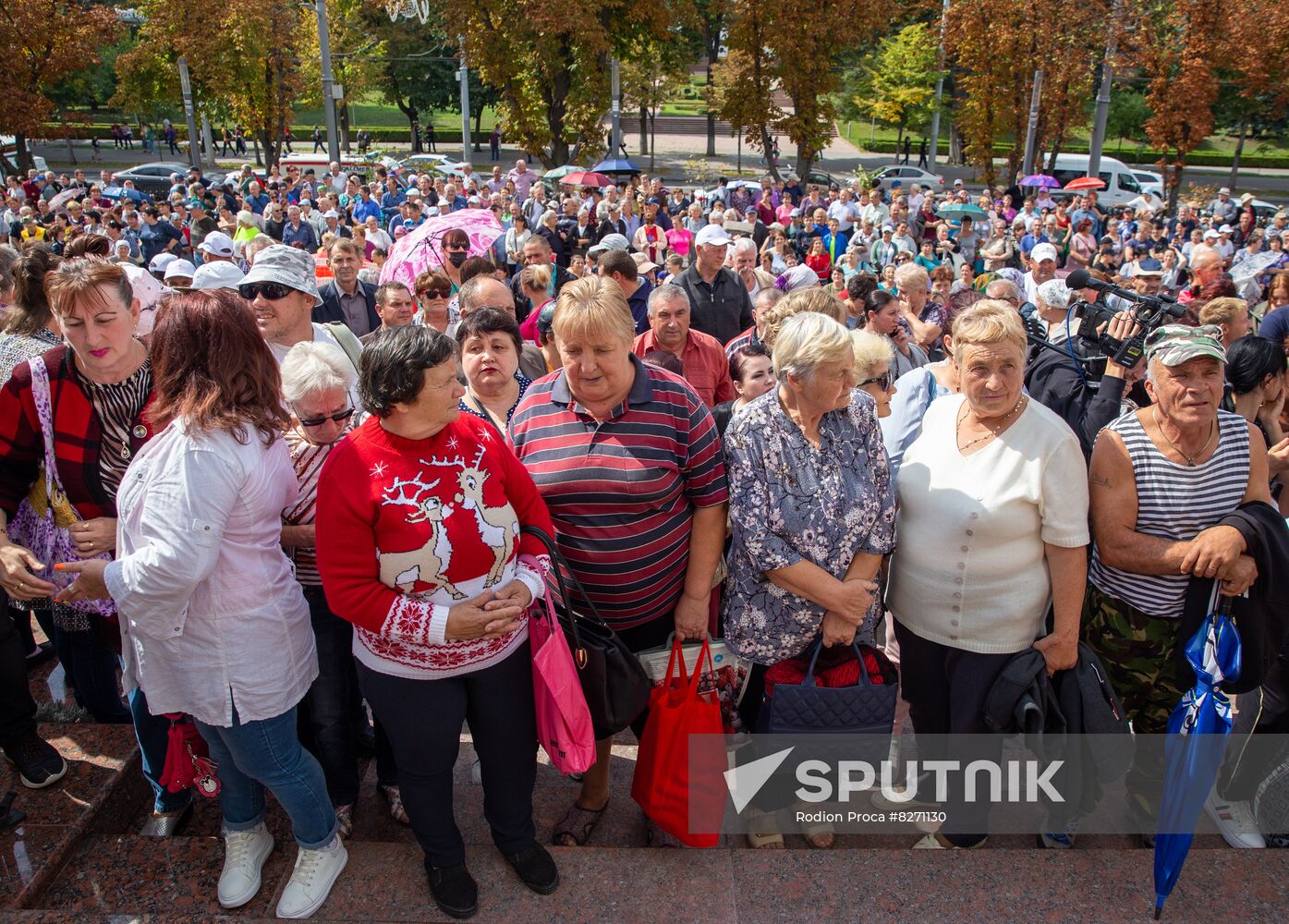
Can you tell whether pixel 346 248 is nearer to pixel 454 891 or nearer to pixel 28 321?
pixel 28 321

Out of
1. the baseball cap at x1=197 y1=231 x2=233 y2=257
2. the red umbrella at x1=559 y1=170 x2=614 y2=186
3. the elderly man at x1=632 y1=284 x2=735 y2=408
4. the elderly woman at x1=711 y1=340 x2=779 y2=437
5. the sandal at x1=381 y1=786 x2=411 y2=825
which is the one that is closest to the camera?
the sandal at x1=381 y1=786 x2=411 y2=825

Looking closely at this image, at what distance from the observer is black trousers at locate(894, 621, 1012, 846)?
3.03 metres

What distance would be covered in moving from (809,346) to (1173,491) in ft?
4.42

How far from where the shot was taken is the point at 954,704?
311cm

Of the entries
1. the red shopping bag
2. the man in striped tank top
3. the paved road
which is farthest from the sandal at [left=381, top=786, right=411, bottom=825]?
the paved road

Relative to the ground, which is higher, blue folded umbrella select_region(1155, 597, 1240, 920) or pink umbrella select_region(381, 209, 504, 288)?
pink umbrella select_region(381, 209, 504, 288)

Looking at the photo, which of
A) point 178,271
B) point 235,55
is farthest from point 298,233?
point 235,55

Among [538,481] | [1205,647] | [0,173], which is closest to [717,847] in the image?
[538,481]

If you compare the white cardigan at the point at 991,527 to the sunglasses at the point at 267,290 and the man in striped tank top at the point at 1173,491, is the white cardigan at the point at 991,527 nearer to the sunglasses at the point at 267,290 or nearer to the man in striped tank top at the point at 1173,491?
the man in striped tank top at the point at 1173,491

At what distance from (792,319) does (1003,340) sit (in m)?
0.68

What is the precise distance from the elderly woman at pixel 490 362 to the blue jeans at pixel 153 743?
56.5 inches

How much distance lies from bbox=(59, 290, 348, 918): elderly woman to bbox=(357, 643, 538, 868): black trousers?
291 mm

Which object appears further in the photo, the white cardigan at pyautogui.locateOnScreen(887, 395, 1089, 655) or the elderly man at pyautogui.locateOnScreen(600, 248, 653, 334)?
the elderly man at pyautogui.locateOnScreen(600, 248, 653, 334)

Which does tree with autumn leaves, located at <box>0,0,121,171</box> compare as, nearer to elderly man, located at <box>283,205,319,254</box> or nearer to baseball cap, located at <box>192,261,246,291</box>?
elderly man, located at <box>283,205,319,254</box>
